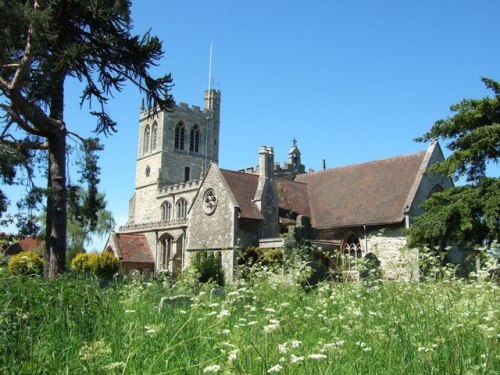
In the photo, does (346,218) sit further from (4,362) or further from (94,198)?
(4,362)

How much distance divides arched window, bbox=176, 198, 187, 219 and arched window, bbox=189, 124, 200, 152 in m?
13.3

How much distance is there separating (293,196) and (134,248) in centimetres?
1503

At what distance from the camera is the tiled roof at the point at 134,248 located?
38.6 m

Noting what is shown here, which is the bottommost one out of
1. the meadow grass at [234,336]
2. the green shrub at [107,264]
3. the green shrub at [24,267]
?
the green shrub at [107,264]

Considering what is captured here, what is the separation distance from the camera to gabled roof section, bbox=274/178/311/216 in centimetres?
2961

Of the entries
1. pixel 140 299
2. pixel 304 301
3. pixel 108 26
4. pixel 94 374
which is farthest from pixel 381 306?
pixel 108 26

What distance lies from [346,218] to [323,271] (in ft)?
48.9

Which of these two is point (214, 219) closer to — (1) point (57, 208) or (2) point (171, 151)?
(1) point (57, 208)

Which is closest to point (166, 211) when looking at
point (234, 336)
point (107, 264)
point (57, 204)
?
point (107, 264)

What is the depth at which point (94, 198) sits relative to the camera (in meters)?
15.5

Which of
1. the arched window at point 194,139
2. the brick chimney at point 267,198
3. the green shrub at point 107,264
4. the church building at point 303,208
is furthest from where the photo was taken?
the arched window at point 194,139

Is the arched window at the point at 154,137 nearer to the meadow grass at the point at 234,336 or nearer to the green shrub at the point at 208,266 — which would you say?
the green shrub at the point at 208,266

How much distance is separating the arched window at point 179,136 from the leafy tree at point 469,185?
3962cm

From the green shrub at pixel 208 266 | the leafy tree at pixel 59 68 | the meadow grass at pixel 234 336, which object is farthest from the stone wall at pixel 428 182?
the meadow grass at pixel 234 336
